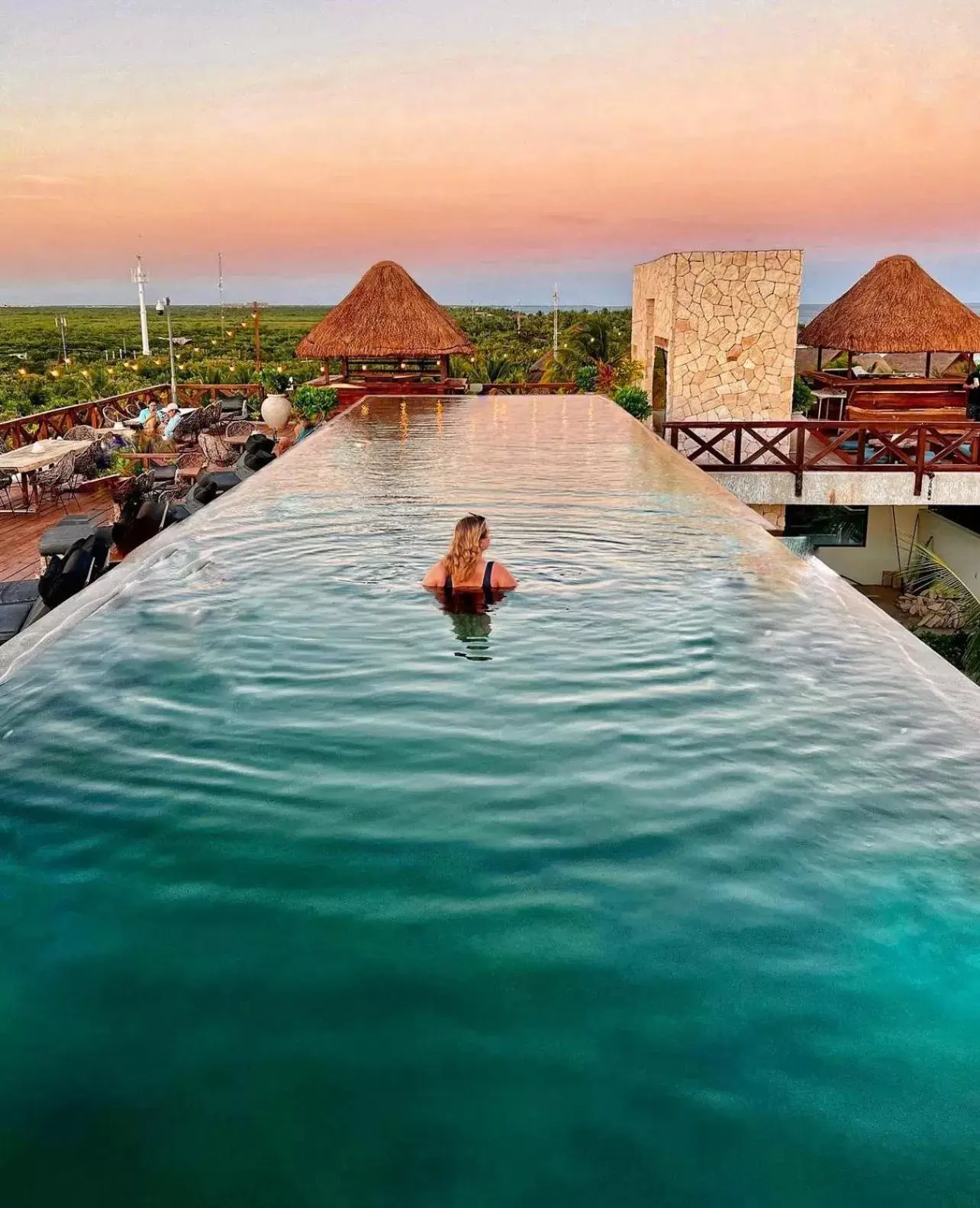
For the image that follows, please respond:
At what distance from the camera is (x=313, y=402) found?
57.9ft

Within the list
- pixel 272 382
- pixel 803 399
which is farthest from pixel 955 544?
pixel 272 382

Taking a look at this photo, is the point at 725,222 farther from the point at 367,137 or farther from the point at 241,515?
the point at 241,515

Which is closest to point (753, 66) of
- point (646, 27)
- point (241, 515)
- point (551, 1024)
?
point (646, 27)

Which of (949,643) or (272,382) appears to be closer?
(949,643)

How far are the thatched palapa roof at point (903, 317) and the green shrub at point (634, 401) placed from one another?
4356 millimetres

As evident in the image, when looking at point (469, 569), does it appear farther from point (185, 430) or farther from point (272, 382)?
point (272, 382)

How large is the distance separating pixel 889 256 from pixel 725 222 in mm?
14247

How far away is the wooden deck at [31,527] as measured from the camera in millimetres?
10789

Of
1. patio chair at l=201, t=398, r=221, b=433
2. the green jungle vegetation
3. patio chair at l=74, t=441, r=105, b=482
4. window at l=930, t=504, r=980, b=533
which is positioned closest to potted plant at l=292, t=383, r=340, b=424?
patio chair at l=201, t=398, r=221, b=433

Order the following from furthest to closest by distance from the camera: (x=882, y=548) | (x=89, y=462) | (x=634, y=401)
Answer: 1. (x=882, y=548)
2. (x=634, y=401)
3. (x=89, y=462)

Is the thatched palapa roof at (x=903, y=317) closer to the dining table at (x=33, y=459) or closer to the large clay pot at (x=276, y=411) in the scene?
the large clay pot at (x=276, y=411)

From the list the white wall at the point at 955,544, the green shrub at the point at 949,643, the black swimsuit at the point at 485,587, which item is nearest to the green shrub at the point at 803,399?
the white wall at the point at 955,544

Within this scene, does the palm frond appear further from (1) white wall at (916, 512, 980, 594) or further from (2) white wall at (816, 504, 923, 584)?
(2) white wall at (816, 504, 923, 584)

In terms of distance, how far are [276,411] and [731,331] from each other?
7359 millimetres
